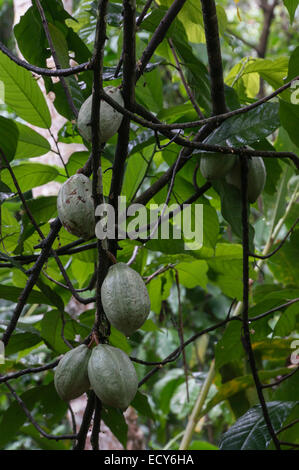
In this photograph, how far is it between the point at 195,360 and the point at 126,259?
144 centimetres

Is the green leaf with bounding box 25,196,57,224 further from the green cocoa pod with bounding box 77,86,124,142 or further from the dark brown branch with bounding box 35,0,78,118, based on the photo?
→ the green cocoa pod with bounding box 77,86,124,142

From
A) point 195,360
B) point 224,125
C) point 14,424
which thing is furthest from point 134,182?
point 195,360

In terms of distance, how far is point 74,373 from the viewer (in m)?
0.65

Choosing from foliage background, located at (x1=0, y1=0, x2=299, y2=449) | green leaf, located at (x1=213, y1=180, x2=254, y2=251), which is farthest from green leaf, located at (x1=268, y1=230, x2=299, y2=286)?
green leaf, located at (x1=213, y1=180, x2=254, y2=251)

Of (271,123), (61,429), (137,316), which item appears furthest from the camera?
(61,429)

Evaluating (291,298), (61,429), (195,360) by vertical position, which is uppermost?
(291,298)

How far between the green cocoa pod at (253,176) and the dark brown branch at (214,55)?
4.5 inches

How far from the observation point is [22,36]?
90cm

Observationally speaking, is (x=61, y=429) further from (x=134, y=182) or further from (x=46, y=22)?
(x=46, y=22)

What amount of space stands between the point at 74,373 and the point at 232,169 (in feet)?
1.46

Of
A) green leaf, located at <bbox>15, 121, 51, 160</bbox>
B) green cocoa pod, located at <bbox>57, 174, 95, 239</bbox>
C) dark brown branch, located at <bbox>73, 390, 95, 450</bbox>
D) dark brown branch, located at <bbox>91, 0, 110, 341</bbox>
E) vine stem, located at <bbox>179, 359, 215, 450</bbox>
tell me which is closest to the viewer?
dark brown branch, located at <bbox>91, 0, 110, 341</bbox>

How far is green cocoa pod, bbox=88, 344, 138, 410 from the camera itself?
602mm

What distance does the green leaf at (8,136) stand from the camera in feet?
2.64

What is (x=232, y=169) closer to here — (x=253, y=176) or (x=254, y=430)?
(x=253, y=176)
